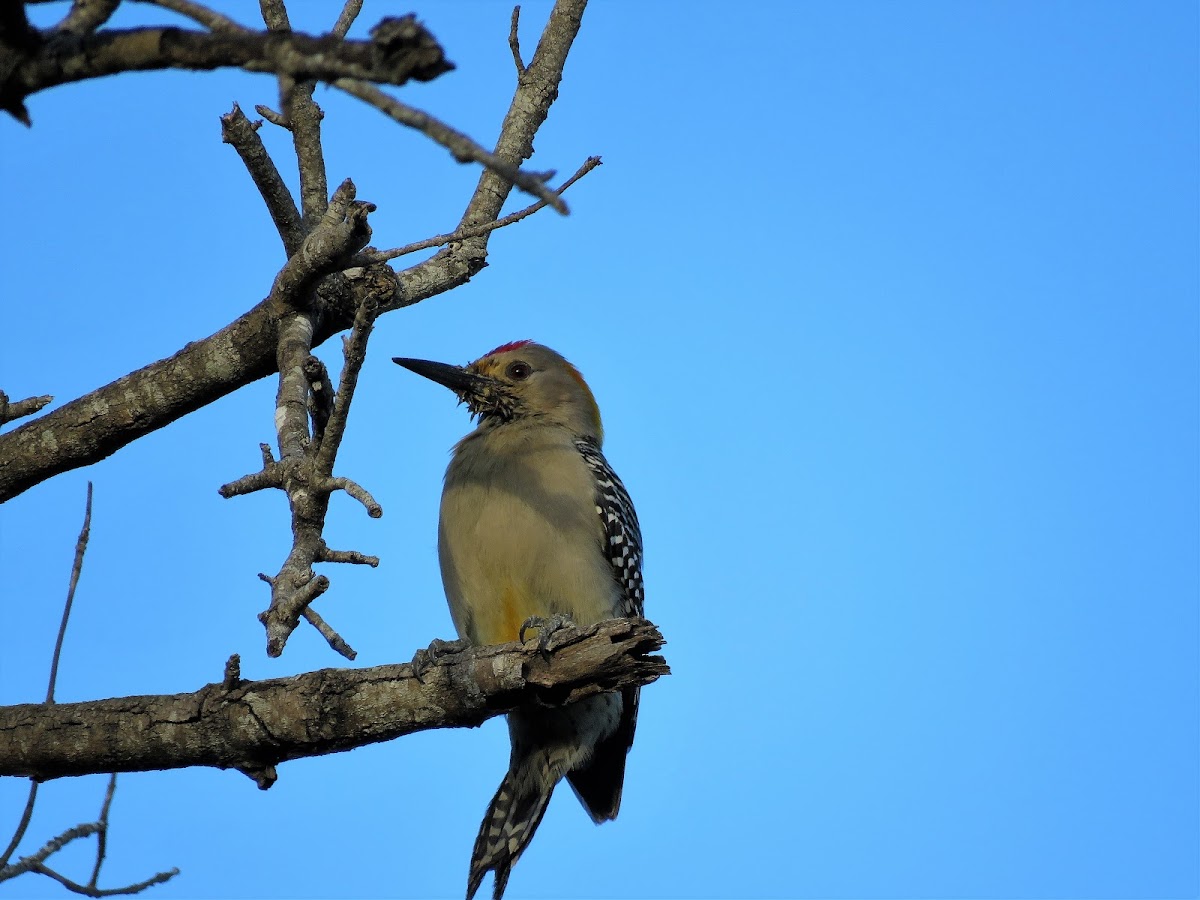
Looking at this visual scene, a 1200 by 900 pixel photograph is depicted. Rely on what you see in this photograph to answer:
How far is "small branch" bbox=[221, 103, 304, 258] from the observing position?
5930mm

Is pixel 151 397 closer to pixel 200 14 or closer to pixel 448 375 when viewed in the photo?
pixel 448 375

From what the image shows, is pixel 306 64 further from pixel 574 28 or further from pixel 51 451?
pixel 574 28

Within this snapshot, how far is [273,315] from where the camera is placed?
18.7ft

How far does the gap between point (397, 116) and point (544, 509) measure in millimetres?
5010

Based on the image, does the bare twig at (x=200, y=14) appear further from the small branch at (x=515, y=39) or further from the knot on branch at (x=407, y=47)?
the small branch at (x=515, y=39)

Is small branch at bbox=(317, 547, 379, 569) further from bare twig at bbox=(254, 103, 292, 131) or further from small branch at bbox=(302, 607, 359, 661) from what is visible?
bare twig at bbox=(254, 103, 292, 131)

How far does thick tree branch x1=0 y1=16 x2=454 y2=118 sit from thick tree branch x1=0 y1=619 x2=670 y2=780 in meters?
2.96

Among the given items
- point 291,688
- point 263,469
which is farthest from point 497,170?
point 291,688

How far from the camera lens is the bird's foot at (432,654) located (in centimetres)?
510

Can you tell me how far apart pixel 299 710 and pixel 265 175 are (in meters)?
2.79

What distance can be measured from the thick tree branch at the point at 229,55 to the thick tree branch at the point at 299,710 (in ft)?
9.72

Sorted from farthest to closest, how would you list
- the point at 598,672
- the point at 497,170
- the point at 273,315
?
the point at 273,315
the point at 598,672
the point at 497,170

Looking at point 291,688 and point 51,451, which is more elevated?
point 51,451

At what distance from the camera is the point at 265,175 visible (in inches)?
241
